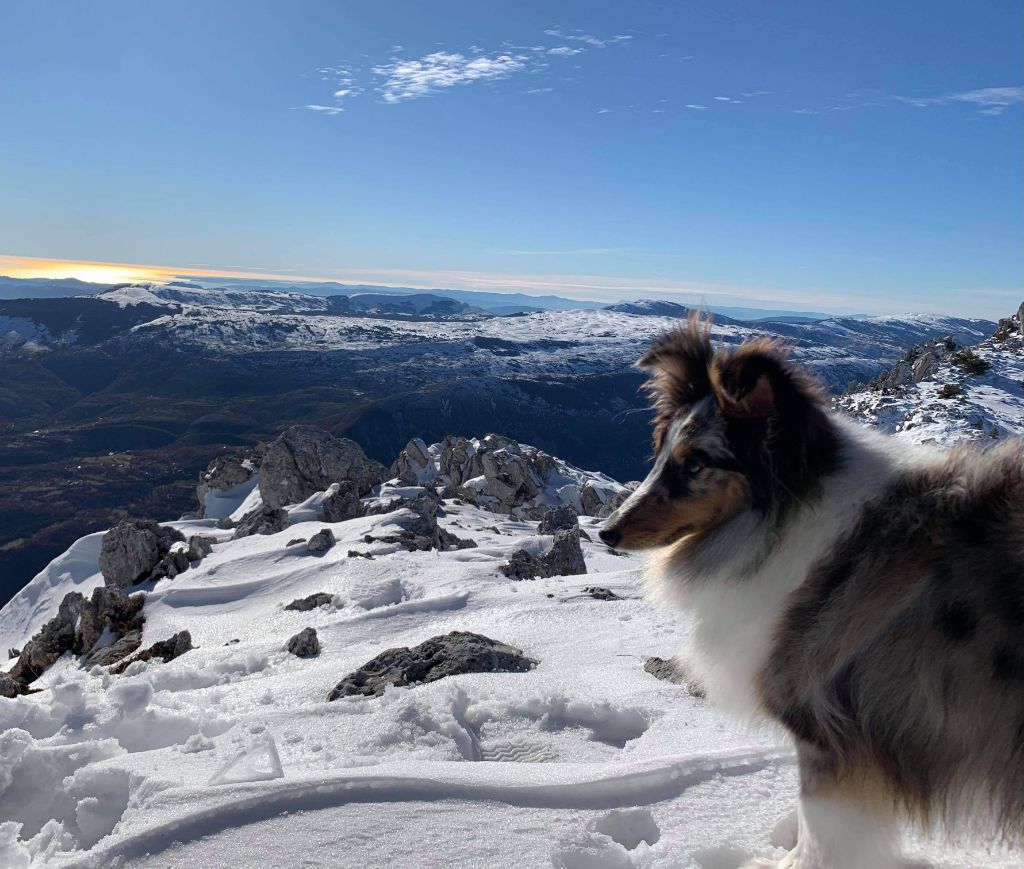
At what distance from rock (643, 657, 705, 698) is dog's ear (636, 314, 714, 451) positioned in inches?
135

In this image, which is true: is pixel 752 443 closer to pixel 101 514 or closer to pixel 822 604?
pixel 822 604

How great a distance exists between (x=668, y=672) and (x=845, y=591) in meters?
4.72

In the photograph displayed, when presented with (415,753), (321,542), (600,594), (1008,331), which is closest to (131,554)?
(321,542)

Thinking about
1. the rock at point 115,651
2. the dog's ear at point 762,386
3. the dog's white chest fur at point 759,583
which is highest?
the dog's ear at point 762,386

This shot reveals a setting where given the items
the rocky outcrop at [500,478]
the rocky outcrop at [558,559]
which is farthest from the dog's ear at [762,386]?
the rocky outcrop at [500,478]

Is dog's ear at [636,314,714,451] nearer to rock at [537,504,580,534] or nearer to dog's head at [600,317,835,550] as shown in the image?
dog's head at [600,317,835,550]

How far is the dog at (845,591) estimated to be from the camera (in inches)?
116

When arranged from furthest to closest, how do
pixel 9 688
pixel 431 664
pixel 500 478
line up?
1. pixel 500 478
2. pixel 9 688
3. pixel 431 664

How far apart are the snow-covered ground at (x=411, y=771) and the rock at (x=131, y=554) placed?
17758 millimetres

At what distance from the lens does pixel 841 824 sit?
3332 mm

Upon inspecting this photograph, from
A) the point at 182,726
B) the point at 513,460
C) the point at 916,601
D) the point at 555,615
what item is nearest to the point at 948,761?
the point at 916,601

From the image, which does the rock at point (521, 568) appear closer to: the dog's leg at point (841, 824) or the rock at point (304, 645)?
the rock at point (304, 645)

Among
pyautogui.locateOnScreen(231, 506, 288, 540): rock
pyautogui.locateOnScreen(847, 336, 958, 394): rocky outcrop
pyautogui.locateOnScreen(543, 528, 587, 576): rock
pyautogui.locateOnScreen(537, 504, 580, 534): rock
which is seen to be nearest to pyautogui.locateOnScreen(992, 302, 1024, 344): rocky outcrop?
pyautogui.locateOnScreen(847, 336, 958, 394): rocky outcrop

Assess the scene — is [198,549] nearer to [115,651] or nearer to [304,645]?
[115,651]
